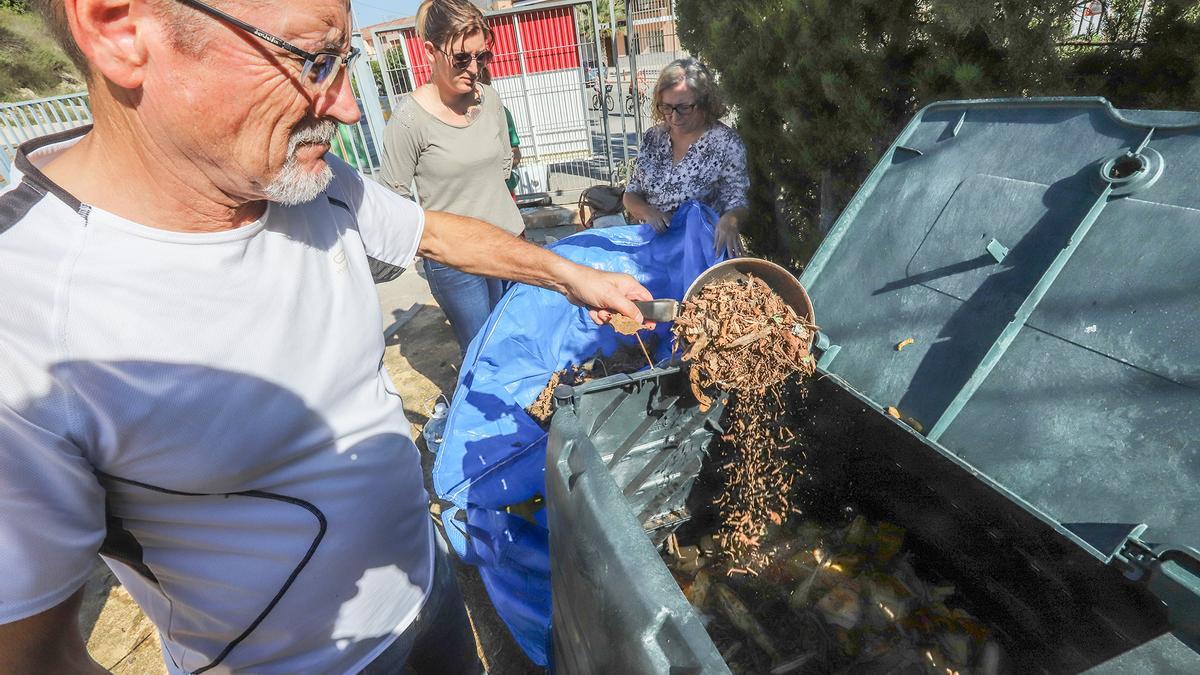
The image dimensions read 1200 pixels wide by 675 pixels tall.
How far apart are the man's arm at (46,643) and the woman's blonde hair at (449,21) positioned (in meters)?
2.84

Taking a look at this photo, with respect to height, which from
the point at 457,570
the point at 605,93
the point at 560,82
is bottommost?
the point at 457,570

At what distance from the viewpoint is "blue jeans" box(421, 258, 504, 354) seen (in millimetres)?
3230

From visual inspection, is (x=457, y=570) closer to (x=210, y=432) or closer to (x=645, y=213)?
(x=210, y=432)

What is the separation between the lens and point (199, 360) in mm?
1059

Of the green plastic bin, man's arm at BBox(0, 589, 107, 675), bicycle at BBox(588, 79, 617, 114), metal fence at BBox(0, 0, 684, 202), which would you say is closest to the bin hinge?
the green plastic bin

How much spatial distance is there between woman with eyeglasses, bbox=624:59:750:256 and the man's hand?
1.67 metres

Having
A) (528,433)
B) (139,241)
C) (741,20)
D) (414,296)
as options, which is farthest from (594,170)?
(139,241)

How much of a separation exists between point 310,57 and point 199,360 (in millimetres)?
654

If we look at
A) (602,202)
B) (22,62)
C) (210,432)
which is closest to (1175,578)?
(210,432)

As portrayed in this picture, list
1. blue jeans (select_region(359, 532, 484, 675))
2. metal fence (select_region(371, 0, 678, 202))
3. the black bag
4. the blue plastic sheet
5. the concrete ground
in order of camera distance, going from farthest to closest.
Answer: metal fence (select_region(371, 0, 678, 202)), the black bag, the concrete ground, the blue plastic sheet, blue jeans (select_region(359, 532, 484, 675))

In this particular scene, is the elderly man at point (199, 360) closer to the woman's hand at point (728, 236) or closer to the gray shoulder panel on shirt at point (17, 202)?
the gray shoulder panel on shirt at point (17, 202)

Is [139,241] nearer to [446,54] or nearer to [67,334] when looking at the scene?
[67,334]

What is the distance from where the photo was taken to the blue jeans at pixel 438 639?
62.6 inches

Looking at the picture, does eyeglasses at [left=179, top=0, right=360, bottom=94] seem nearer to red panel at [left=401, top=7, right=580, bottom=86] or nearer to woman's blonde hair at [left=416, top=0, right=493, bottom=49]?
woman's blonde hair at [left=416, top=0, right=493, bottom=49]
